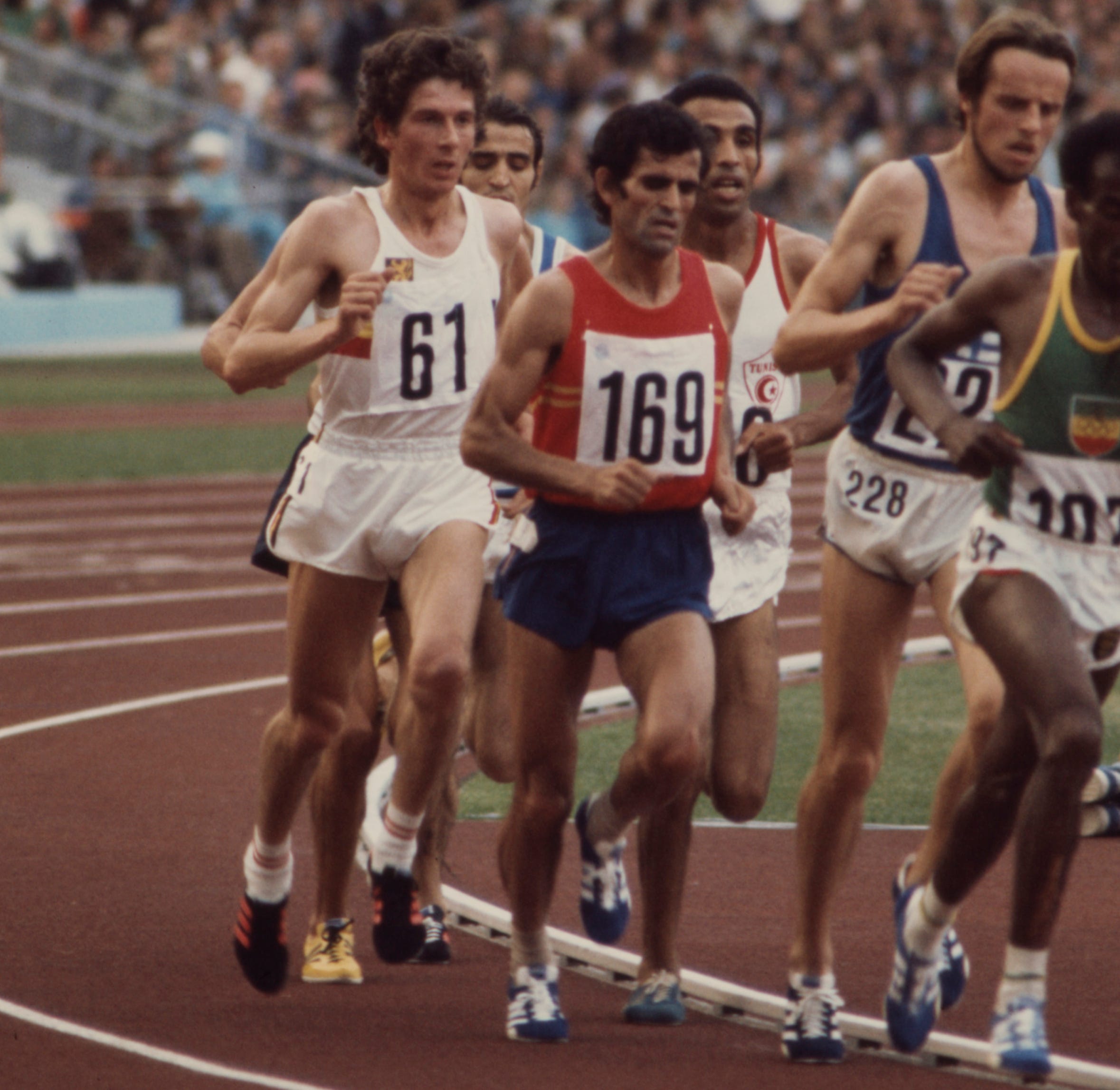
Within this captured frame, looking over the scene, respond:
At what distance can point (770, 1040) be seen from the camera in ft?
17.6

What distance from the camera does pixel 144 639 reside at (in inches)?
460

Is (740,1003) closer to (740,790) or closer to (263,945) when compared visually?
(740,790)

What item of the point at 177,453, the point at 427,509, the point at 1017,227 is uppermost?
the point at 1017,227

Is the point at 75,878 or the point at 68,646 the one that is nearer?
the point at 75,878

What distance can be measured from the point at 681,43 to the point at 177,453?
14032 mm

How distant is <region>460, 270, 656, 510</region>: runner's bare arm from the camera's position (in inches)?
206

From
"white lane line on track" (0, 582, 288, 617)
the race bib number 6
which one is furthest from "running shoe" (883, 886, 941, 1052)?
"white lane line on track" (0, 582, 288, 617)

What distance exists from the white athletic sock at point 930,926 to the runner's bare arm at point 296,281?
1943 mm

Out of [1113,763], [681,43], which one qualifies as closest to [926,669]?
[1113,763]

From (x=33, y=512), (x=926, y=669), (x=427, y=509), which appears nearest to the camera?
(x=427, y=509)

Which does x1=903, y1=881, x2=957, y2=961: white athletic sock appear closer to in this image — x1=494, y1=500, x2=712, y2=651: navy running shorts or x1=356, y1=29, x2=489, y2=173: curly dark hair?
x1=494, y1=500, x2=712, y2=651: navy running shorts

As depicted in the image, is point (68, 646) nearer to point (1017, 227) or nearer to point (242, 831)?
point (242, 831)

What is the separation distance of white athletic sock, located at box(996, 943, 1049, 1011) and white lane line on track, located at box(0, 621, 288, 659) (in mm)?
7318

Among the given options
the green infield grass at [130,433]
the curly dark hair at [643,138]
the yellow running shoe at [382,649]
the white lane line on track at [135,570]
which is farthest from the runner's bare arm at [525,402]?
the green infield grass at [130,433]
